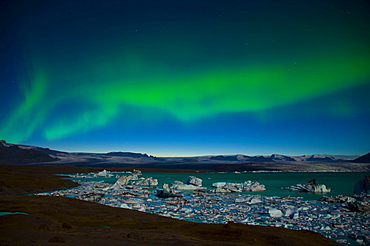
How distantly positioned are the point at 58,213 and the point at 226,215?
39.6 ft

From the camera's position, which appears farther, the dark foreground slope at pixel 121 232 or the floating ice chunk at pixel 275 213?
the floating ice chunk at pixel 275 213

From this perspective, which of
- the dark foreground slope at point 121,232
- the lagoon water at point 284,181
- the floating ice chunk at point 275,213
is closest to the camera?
the dark foreground slope at point 121,232

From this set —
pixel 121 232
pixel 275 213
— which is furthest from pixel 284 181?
pixel 121 232

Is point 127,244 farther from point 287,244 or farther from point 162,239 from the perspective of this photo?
point 287,244

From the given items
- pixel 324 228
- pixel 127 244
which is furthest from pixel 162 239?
pixel 324 228

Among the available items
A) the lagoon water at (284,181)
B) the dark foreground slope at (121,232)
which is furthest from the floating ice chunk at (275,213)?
the lagoon water at (284,181)

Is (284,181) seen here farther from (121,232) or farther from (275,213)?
(121,232)

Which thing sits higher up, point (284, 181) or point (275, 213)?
point (275, 213)

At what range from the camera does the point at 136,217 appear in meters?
16.6

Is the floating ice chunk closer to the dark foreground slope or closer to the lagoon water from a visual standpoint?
the dark foreground slope

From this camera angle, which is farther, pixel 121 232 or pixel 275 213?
pixel 275 213

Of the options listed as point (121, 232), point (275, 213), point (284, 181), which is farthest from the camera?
point (284, 181)

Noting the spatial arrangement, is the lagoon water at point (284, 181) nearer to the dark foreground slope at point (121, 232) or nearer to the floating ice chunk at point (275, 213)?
the floating ice chunk at point (275, 213)

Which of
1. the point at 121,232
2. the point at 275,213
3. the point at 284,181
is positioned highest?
the point at 121,232
